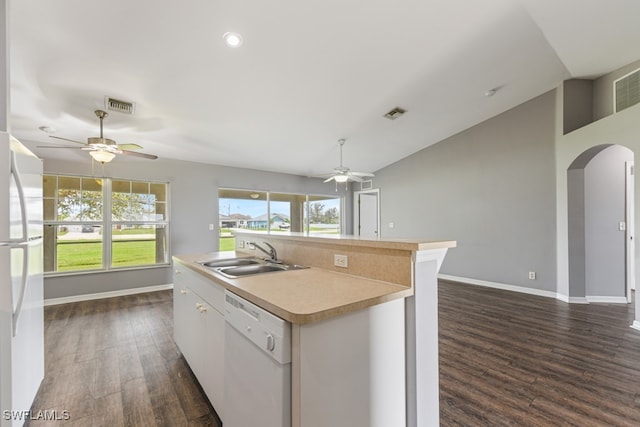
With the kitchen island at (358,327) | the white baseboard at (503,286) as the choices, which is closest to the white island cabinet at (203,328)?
the kitchen island at (358,327)

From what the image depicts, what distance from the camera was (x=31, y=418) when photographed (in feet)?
5.76

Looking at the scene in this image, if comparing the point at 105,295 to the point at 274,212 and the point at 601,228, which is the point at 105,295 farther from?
the point at 601,228

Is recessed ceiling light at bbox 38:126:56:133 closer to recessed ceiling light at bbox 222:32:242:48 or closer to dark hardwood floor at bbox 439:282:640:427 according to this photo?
recessed ceiling light at bbox 222:32:242:48

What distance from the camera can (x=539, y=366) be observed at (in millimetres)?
2268

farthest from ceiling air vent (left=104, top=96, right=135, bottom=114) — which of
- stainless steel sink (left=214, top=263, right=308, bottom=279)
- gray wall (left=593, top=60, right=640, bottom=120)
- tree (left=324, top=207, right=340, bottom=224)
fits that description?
gray wall (left=593, top=60, right=640, bottom=120)

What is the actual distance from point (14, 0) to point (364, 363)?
124 inches

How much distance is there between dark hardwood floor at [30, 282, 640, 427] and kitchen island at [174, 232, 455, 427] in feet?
1.81

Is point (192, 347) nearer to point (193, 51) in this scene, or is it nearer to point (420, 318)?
point (420, 318)

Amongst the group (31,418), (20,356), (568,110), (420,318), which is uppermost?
(568,110)

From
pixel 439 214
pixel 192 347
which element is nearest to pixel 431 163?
pixel 439 214

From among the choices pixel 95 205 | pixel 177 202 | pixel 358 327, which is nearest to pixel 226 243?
pixel 177 202

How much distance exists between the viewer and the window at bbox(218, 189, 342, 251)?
607 cm

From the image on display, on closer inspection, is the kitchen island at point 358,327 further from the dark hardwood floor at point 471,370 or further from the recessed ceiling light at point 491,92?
the recessed ceiling light at point 491,92

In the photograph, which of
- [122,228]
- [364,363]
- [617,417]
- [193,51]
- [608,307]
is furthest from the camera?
[122,228]
